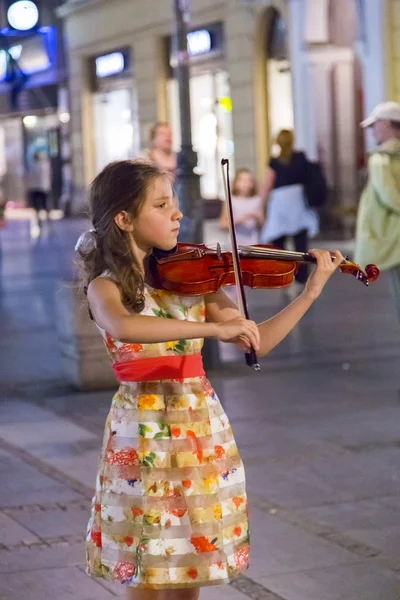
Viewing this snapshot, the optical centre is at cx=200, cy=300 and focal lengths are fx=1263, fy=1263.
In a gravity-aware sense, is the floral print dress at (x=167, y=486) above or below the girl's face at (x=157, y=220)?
below

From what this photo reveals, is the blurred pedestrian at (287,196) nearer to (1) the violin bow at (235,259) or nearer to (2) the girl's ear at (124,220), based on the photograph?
(2) the girl's ear at (124,220)

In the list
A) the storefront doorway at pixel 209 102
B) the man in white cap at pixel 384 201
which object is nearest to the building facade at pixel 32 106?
the storefront doorway at pixel 209 102

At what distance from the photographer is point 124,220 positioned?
11.3 ft

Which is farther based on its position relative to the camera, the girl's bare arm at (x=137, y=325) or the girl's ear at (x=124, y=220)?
the girl's ear at (x=124, y=220)

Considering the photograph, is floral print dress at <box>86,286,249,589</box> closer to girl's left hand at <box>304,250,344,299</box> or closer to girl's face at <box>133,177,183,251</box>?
girl's face at <box>133,177,183,251</box>

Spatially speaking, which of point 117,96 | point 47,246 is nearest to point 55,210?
point 117,96

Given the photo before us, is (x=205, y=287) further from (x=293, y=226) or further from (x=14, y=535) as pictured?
(x=293, y=226)

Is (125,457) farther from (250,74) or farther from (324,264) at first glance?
(250,74)

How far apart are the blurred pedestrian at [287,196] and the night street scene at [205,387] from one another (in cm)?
2

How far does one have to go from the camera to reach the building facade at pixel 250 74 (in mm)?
22172

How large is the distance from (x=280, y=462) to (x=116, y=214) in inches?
126

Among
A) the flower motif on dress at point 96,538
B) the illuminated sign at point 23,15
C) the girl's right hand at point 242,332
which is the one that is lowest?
the flower motif on dress at point 96,538

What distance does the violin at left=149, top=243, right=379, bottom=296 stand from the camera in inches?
133

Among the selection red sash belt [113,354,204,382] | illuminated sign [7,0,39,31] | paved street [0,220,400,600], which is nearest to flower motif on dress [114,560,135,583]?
red sash belt [113,354,204,382]
